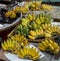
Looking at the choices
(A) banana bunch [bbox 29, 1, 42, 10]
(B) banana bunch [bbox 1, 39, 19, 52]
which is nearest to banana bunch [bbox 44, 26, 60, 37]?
(B) banana bunch [bbox 1, 39, 19, 52]

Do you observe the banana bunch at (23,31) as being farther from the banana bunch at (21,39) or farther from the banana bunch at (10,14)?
the banana bunch at (10,14)

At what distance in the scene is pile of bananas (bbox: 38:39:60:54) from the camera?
213 centimetres

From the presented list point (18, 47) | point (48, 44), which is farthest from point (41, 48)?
point (18, 47)

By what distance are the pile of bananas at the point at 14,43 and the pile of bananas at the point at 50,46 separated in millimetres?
155

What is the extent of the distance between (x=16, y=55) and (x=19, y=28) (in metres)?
0.48

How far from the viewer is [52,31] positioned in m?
2.47

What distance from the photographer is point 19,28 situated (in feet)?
8.18

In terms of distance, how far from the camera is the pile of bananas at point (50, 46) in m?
2.13

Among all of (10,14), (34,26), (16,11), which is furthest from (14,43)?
(16,11)

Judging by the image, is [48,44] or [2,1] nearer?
[48,44]

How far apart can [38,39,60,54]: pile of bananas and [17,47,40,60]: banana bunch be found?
16 cm

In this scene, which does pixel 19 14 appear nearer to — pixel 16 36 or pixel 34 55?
pixel 16 36

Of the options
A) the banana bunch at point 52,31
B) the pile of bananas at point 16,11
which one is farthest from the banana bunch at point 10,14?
the banana bunch at point 52,31

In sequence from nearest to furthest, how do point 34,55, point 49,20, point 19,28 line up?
point 34,55 < point 19,28 < point 49,20
